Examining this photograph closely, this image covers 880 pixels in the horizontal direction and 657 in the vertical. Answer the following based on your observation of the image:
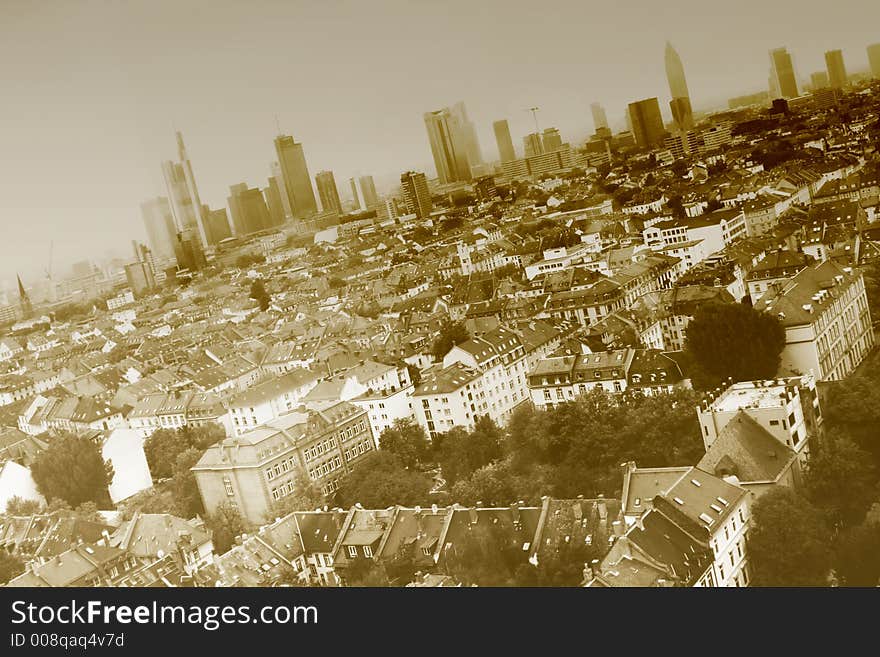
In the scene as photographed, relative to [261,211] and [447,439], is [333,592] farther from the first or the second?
[261,211]

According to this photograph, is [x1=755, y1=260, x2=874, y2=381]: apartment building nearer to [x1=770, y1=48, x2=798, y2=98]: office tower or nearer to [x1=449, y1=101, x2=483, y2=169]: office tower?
[x1=770, y1=48, x2=798, y2=98]: office tower

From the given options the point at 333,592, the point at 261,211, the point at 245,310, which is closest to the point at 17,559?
the point at 245,310

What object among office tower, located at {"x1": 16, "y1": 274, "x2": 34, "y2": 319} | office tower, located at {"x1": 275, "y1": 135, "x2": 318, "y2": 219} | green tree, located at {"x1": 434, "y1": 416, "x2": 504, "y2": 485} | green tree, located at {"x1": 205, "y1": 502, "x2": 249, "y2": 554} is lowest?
green tree, located at {"x1": 205, "y1": 502, "x2": 249, "y2": 554}

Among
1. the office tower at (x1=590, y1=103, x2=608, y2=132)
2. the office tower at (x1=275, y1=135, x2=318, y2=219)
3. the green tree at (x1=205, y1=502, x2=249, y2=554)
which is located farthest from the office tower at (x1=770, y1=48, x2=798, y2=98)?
the green tree at (x1=205, y1=502, x2=249, y2=554)

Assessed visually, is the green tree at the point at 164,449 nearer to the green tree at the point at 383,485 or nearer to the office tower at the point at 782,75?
the green tree at the point at 383,485

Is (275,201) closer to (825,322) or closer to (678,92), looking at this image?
(678,92)

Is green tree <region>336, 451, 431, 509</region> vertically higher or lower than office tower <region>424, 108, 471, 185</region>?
lower

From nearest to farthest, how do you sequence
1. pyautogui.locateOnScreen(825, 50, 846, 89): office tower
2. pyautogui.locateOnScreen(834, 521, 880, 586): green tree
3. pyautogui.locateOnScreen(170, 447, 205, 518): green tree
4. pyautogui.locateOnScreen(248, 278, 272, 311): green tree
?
pyautogui.locateOnScreen(834, 521, 880, 586): green tree, pyautogui.locateOnScreen(825, 50, 846, 89): office tower, pyautogui.locateOnScreen(170, 447, 205, 518): green tree, pyautogui.locateOnScreen(248, 278, 272, 311): green tree

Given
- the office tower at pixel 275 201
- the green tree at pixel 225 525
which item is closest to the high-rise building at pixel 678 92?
the office tower at pixel 275 201
